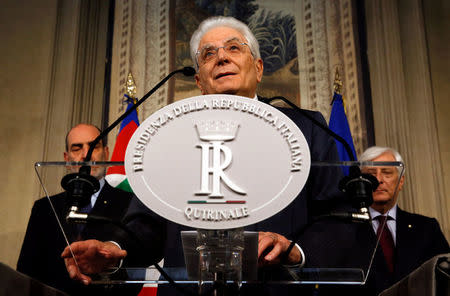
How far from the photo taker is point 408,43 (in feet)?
15.7

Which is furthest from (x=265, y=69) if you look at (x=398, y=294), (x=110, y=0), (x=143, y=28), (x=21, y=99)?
(x=398, y=294)

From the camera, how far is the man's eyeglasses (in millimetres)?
1854

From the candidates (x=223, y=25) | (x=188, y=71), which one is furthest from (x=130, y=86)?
(x=188, y=71)

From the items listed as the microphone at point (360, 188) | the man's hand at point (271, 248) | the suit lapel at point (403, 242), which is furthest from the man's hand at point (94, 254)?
the suit lapel at point (403, 242)

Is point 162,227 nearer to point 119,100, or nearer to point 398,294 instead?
point 398,294

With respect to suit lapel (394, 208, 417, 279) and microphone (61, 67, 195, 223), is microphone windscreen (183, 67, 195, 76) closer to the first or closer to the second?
microphone (61, 67, 195, 223)

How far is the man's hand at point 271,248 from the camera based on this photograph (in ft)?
3.17

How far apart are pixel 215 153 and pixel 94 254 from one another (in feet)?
1.06

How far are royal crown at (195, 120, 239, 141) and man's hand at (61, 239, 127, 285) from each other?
11.4 inches

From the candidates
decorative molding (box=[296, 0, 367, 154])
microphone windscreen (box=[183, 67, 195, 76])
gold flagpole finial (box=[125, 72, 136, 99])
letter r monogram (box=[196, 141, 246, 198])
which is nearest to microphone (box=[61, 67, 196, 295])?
letter r monogram (box=[196, 141, 246, 198])

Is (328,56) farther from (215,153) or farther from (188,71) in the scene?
(215,153)

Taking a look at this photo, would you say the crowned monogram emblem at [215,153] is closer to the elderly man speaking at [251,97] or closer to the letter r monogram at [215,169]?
the letter r monogram at [215,169]

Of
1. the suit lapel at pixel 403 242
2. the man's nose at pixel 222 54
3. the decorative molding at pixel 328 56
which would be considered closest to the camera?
the man's nose at pixel 222 54

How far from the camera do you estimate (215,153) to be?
0.96m
